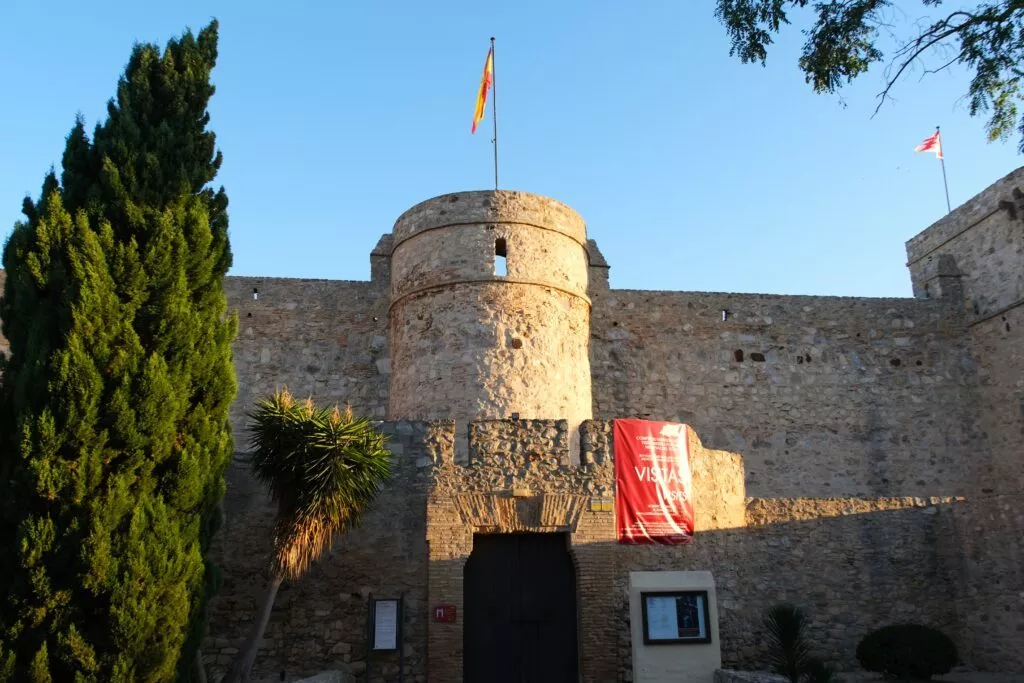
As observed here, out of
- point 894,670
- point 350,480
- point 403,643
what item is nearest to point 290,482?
point 350,480

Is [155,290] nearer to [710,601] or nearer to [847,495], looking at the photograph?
[710,601]

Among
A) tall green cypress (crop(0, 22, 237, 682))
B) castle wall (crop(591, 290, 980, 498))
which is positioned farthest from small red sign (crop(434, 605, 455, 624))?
castle wall (crop(591, 290, 980, 498))

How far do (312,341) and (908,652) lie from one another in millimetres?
11381

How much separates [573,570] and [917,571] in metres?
5.14

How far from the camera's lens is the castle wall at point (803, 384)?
1861 centimetres

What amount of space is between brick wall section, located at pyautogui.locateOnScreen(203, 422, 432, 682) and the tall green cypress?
4.81 ft

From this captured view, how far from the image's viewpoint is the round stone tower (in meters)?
14.8

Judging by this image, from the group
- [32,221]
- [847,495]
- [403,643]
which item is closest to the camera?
[32,221]

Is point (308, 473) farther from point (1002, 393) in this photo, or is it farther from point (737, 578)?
point (1002, 393)

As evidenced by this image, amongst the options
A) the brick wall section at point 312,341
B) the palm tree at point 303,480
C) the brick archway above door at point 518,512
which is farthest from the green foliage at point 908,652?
the brick wall section at point 312,341

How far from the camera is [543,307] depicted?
15562 mm

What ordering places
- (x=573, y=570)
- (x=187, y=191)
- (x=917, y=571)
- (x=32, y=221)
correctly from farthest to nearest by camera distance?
(x=917, y=571)
(x=573, y=570)
(x=187, y=191)
(x=32, y=221)

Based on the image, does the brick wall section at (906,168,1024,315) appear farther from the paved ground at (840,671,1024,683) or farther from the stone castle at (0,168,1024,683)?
the paved ground at (840,671,1024,683)

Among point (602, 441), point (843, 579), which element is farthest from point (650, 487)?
point (843, 579)
